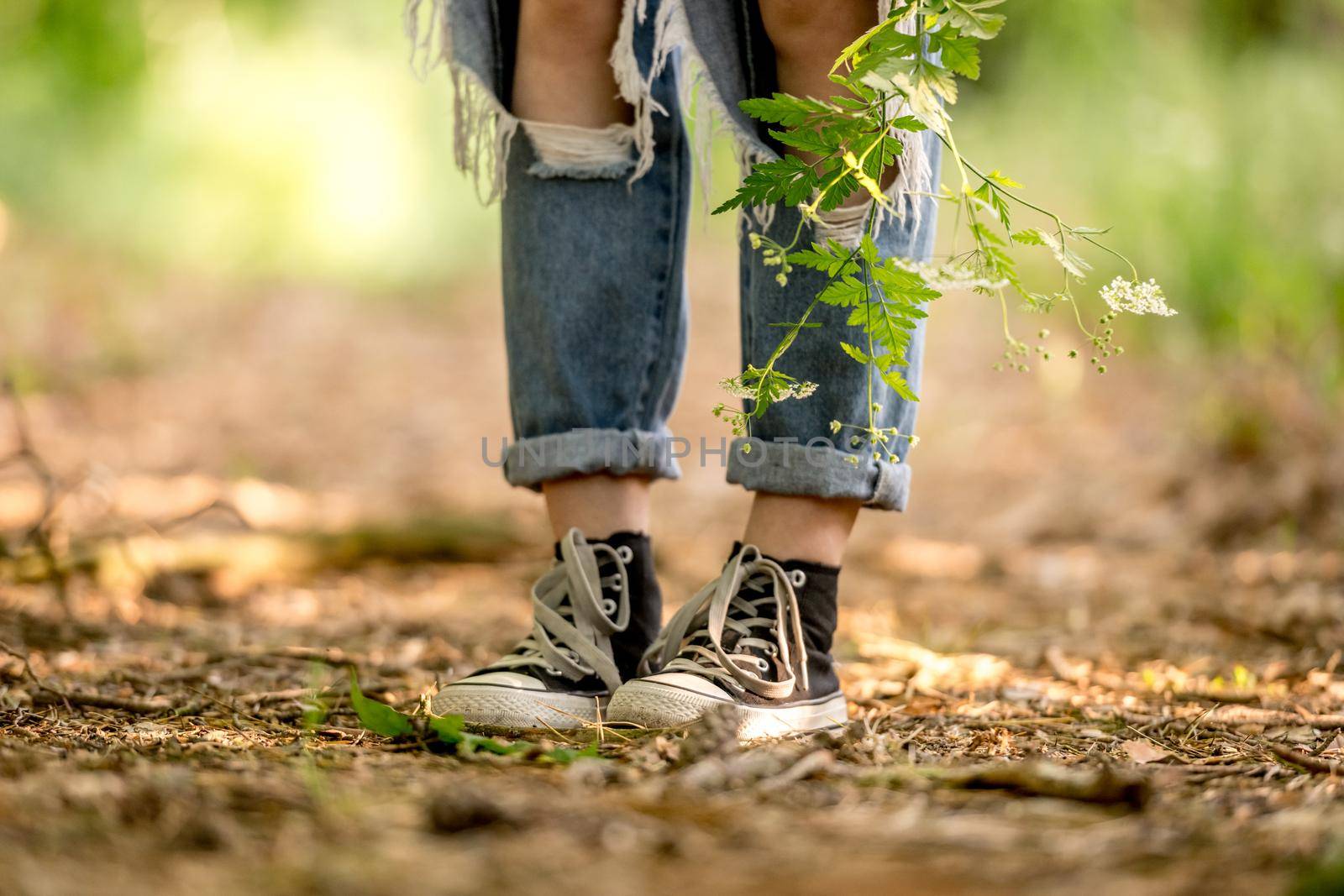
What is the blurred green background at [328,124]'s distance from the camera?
177 inches

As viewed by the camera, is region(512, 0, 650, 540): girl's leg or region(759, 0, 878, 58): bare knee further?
region(512, 0, 650, 540): girl's leg

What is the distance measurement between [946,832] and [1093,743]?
1.47 ft

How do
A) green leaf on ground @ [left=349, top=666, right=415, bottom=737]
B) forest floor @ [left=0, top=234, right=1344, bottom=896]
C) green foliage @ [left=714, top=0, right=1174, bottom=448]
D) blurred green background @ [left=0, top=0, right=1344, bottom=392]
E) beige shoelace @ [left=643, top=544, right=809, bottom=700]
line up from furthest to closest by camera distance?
blurred green background @ [left=0, top=0, right=1344, bottom=392]
beige shoelace @ [left=643, top=544, right=809, bottom=700]
green leaf on ground @ [left=349, top=666, right=415, bottom=737]
green foliage @ [left=714, top=0, right=1174, bottom=448]
forest floor @ [left=0, top=234, right=1344, bottom=896]

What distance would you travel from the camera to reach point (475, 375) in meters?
4.67

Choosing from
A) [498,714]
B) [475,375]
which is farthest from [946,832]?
[475,375]

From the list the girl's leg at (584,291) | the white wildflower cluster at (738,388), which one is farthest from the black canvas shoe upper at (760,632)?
the white wildflower cluster at (738,388)

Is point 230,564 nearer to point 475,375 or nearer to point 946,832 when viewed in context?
point 946,832

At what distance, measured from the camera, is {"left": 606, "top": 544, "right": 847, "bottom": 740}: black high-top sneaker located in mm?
1093

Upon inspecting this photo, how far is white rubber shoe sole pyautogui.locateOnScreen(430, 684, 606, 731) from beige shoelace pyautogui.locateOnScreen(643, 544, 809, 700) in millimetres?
115

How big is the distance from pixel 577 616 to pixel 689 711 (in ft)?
0.66

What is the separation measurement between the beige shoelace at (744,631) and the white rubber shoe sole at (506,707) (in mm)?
115

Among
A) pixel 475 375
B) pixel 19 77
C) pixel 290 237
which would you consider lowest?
pixel 475 375

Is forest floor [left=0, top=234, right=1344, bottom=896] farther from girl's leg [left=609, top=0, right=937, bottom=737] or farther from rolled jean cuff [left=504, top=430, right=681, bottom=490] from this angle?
rolled jean cuff [left=504, top=430, right=681, bottom=490]

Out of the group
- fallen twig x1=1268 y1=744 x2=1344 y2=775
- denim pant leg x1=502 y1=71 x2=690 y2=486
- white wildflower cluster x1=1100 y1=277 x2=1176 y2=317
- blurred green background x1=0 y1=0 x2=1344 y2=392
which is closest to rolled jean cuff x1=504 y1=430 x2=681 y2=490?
denim pant leg x1=502 y1=71 x2=690 y2=486
